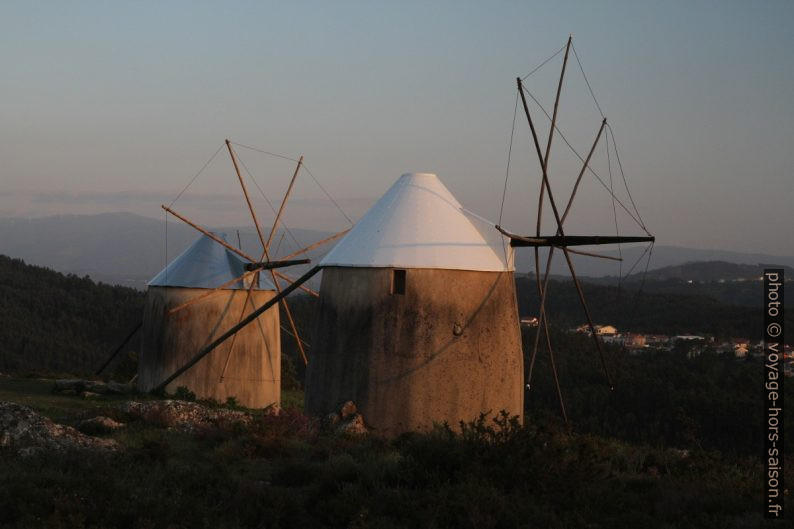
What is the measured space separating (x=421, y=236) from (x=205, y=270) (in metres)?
12.9

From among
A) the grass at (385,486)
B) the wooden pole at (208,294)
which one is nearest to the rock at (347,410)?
the grass at (385,486)

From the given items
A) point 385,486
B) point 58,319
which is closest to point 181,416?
point 385,486

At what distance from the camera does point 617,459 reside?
46.9 ft

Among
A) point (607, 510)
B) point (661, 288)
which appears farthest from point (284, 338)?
point (607, 510)

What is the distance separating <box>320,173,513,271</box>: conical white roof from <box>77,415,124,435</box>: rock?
439 centimetres

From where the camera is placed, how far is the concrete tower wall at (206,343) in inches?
1116

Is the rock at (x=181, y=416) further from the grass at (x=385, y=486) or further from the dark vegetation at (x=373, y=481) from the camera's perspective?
the grass at (x=385, y=486)

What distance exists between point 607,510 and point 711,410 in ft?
130

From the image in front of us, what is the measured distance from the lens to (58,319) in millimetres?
78562

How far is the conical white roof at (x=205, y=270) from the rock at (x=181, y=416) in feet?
29.3

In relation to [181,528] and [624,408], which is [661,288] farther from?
[181,528]

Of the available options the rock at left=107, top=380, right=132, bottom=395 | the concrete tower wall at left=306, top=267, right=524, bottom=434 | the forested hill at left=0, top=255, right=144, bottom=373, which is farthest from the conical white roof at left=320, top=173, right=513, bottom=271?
the forested hill at left=0, top=255, right=144, bottom=373

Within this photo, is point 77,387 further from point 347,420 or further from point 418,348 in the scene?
point 418,348

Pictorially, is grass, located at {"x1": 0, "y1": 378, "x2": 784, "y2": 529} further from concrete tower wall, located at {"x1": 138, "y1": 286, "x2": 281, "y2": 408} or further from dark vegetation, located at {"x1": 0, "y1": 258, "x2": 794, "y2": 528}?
concrete tower wall, located at {"x1": 138, "y1": 286, "x2": 281, "y2": 408}
